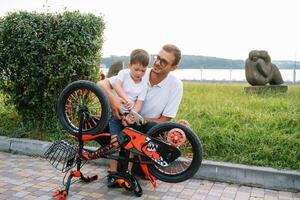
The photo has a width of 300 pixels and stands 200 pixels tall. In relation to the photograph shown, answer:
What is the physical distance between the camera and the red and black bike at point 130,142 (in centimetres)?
381

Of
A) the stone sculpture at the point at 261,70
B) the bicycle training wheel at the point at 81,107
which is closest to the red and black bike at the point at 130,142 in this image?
the bicycle training wheel at the point at 81,107

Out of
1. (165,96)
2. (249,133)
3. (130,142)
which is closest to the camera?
(130,142)

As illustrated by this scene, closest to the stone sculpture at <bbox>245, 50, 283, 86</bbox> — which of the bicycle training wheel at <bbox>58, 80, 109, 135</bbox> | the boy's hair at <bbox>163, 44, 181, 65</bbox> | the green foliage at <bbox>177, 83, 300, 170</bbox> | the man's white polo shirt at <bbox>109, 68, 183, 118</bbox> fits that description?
the green foliage at <bbox>177, 83, 300, 170</bbox>

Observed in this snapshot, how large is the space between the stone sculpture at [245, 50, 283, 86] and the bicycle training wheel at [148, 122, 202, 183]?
7874 mm

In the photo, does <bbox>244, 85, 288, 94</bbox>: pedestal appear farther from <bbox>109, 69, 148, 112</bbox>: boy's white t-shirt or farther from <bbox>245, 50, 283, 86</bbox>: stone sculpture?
<bbox>109, 69, 148, 112</bbox>: boy's white t-shirt

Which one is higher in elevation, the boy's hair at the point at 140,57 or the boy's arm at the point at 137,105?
the boy's hair at the point at 140,57

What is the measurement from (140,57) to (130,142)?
32.0 inches

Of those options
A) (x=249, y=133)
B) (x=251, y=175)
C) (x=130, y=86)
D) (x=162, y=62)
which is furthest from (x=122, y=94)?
(x=249, y=133)

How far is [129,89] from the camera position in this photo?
421cm

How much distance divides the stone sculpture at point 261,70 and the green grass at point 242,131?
3.80m

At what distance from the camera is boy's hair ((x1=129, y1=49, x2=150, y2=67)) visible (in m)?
3.90

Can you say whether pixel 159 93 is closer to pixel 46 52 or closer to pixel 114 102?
pixel 114 102

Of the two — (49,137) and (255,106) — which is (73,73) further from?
(255,106)

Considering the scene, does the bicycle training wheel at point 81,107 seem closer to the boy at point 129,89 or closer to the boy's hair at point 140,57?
the boy at point 129,89
